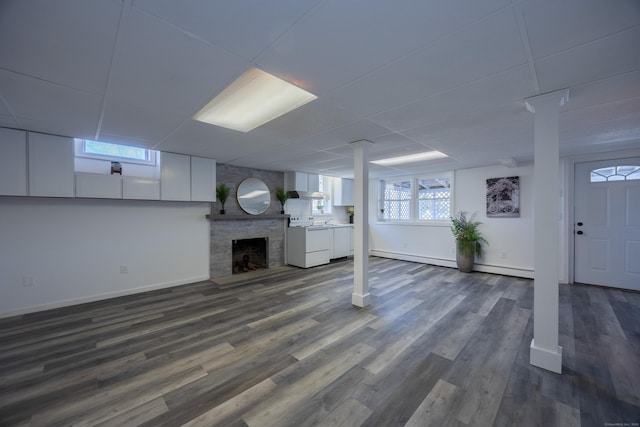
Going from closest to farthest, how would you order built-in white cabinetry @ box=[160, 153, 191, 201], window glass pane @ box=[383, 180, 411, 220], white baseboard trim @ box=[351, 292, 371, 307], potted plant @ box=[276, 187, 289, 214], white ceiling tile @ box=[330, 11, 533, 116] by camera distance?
white ceiling tile @ box=[330, 11, 533, 116], white baseboard trim @ box=[351, 292, 371, 307], built-in white cabinetry @ box=[160, 153, 191, 201], potted plant @ box=[276, 187, 289, 214], window glass pane @ box=[383, 180, 411, 220]

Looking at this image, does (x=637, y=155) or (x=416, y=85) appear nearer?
(x=416, y=85)

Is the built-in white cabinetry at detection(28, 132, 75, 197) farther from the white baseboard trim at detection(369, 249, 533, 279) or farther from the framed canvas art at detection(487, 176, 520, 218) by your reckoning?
the framed canvas art at detection(487, 176, 520, 218)

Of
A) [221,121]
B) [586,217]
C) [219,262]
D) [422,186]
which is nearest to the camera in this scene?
[221,121]

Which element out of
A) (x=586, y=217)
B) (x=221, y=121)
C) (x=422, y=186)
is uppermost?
(x=221, y=121)

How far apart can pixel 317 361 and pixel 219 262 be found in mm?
3392

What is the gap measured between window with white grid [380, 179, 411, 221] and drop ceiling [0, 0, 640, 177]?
366 centimetres

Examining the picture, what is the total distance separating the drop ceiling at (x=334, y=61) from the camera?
118 centimetres

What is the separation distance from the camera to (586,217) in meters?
4.15

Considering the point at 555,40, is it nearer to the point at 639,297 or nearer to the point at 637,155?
the point at 637,155

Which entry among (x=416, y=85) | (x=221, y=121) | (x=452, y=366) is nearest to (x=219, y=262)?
(x=221, y=121)

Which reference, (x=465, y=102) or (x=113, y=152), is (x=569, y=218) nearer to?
(x=465, y=102)

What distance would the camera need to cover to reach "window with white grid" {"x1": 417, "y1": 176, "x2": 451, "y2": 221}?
5.76 m

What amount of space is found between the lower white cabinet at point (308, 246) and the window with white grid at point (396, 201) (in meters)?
2.01

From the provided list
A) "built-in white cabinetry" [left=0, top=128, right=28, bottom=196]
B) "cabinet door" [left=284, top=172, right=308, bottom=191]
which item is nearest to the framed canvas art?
"cabinet door" [left=284, top=172, right=308, bottom=191]
